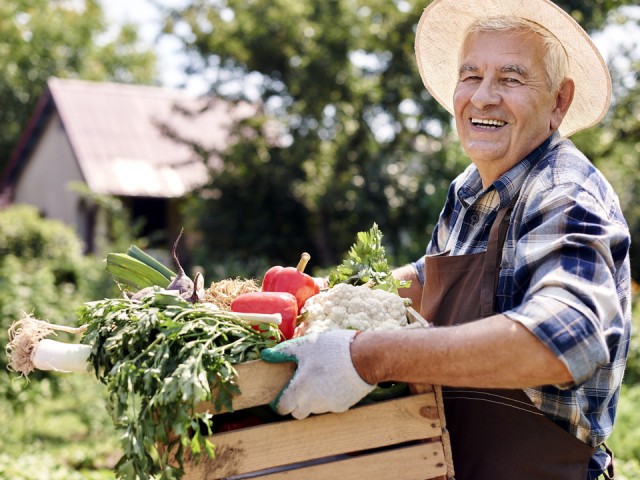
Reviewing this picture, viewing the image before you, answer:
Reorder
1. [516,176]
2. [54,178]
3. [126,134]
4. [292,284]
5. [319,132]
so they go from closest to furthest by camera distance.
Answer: [516,176] < [292,284] < [319,132] < [126,134] < [54,178]

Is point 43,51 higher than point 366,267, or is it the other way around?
point 43,51

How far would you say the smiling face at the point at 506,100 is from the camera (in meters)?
2.29

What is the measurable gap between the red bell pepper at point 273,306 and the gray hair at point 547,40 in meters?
1.03

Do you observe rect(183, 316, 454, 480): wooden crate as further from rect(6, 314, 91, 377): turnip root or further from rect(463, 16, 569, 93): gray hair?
rect(463, 16, 569, 93): gray hair

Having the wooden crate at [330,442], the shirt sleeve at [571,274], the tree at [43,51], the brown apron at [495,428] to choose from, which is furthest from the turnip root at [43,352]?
the tree at [43,51]

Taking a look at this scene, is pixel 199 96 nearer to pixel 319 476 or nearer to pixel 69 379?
pixel 69 379

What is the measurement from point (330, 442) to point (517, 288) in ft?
2.06

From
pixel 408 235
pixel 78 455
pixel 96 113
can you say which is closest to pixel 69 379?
pixel 78 455

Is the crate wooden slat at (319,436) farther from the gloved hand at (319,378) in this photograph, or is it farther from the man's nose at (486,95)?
the man's nose at (486,95)

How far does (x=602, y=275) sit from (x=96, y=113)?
21.7 m

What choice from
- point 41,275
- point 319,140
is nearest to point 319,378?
point 41,275

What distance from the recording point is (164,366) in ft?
6.09

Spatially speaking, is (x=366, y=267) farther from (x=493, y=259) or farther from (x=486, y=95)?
(x=486, y=95)

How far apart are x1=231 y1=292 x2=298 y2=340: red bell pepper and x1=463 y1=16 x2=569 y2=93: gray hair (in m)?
1.03
